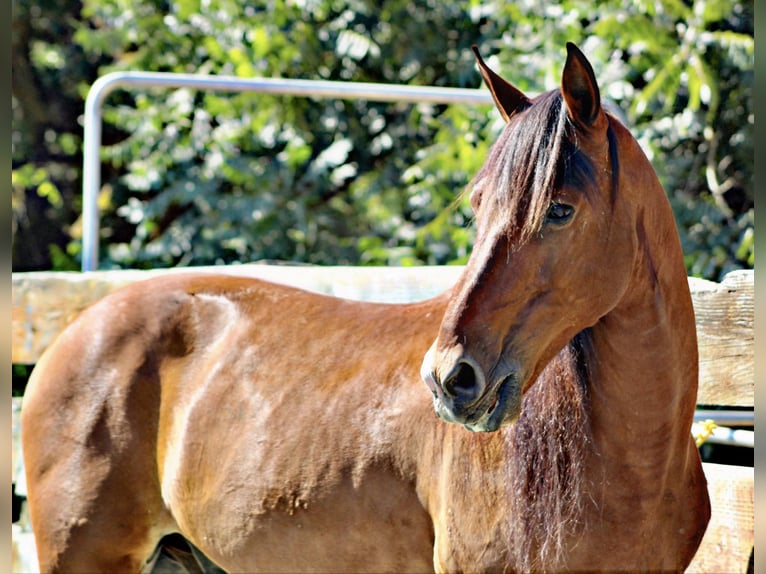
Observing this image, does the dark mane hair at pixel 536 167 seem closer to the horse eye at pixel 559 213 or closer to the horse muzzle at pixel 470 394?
the horse eye at pixel 559 213

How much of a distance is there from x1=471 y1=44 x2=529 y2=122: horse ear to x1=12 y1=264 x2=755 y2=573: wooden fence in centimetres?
109

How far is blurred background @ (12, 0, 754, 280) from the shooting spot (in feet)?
18.9

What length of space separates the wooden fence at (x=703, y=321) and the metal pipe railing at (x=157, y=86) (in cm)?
26

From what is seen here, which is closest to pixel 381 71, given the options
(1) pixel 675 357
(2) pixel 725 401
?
(2) pixel 725 401

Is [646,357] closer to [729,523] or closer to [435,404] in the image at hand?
[435,404]

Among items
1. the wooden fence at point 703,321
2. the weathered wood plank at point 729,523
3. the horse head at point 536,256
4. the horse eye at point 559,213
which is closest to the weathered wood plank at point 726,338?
the wooden fence at point 703,321

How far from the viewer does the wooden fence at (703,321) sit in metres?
2.89

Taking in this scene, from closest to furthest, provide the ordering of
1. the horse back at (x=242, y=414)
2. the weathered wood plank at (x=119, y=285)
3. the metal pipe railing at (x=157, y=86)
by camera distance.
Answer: the horse back at (x=242, y=414) → the weathered wood plank at (x=119, y=285) → the metal pipe railing at (x=157, y=86)

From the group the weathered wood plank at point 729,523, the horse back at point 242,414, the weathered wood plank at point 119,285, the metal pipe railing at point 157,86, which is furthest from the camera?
the metal pipe railing at point 157,86

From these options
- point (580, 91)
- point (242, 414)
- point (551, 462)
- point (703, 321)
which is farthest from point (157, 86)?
point (551, 462)

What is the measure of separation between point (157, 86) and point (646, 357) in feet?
8.94

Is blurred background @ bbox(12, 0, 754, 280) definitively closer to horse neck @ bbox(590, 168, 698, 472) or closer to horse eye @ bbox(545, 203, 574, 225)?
horse neck @ bbox(590, 168, 698, 472)

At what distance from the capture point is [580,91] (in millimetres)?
2051

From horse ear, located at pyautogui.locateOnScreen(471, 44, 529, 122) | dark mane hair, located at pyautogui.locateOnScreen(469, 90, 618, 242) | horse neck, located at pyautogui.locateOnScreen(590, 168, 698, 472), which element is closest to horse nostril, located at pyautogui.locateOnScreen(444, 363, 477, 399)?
dark mane hair, located at pyautogui.locateOnScreen(469, 90, 618, 242)
